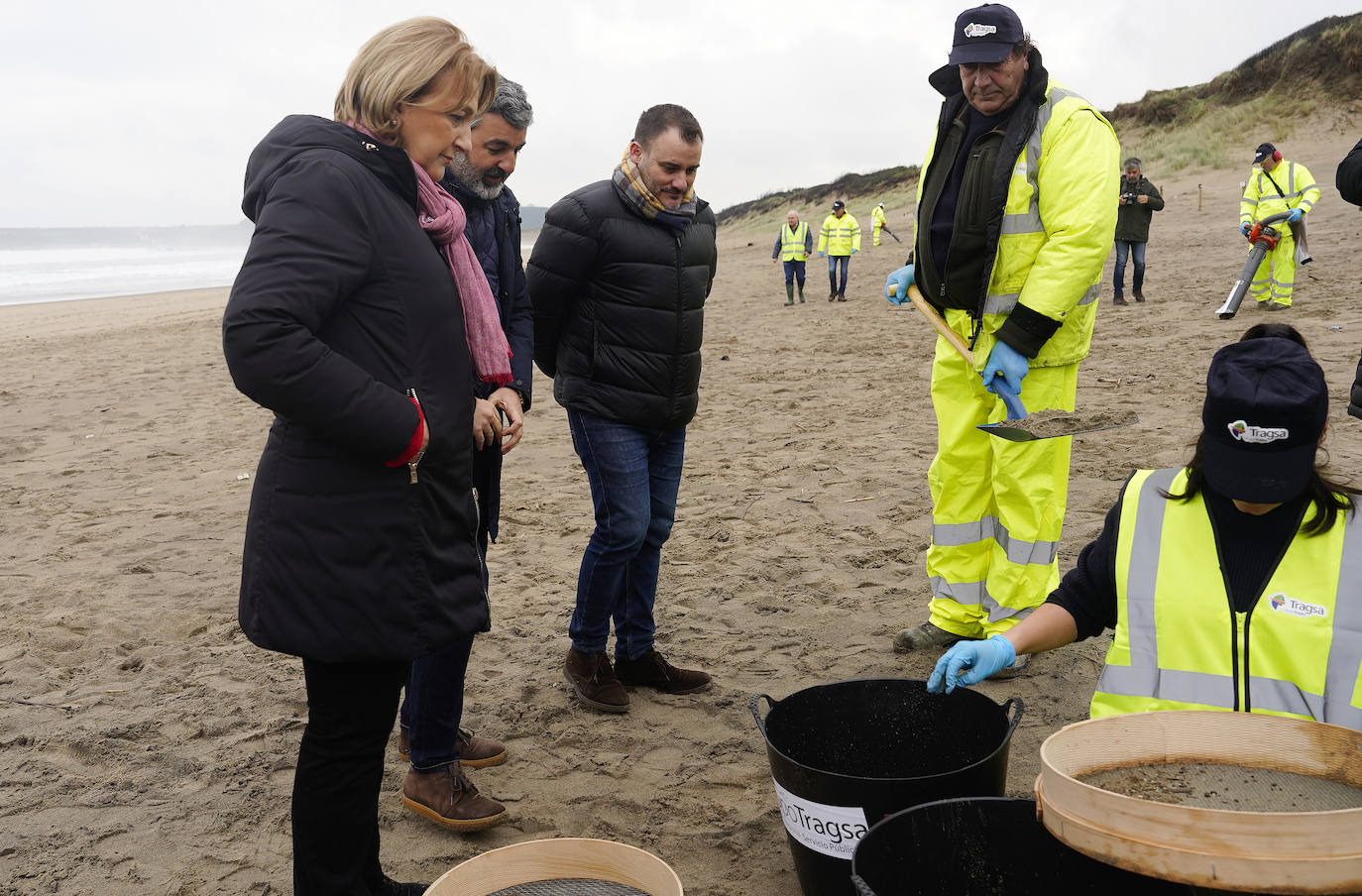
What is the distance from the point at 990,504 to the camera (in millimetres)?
3666

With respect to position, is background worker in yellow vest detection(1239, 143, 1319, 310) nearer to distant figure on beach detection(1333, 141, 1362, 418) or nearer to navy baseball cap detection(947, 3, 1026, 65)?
distant figure on beach detection(1333, 141, 1362, 418)

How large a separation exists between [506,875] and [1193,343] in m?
8.92

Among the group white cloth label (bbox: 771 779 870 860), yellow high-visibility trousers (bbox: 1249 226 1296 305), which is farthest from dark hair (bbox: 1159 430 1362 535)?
yellow high-visibility trousers (bbox: 1249 226 1296 305)

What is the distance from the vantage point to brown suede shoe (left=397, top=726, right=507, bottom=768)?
3182 mm

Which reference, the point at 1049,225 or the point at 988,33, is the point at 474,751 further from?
the point at 988,33

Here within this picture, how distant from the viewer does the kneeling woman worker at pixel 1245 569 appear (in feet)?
6.08

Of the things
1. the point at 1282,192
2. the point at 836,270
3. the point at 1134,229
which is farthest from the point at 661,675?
the point at 836,270

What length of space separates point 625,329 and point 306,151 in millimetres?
1535

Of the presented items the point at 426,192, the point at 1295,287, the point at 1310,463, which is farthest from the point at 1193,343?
the point at 426,192

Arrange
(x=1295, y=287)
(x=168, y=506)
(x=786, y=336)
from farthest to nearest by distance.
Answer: (x=786, y=336) → (x=1295, y=287) → (x=168, y=506)

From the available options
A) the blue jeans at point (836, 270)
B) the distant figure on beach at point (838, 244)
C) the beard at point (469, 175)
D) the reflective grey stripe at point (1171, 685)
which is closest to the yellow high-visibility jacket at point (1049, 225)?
the reflective grey stripe at point (1171, 685)

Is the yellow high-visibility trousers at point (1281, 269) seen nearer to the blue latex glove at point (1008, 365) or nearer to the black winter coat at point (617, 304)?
the blue latex glove at point (1008, 365)

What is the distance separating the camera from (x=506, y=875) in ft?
7.02

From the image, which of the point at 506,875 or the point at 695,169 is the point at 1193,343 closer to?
the point at 695,169
